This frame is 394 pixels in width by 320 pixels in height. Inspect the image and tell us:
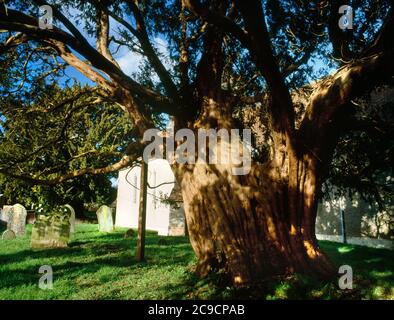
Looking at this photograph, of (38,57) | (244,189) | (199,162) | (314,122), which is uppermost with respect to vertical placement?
(38,57)

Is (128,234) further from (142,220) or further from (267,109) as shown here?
(267,109)

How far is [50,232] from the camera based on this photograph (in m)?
12.3

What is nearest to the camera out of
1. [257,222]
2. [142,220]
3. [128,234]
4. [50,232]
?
[257,222]

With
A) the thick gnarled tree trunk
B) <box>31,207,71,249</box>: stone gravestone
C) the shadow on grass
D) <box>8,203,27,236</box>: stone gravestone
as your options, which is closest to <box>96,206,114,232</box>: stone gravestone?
<box>8,203,27,236</box>: stone gravestone

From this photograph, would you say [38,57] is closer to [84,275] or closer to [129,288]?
[84,275]

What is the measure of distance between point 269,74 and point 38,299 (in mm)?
6208

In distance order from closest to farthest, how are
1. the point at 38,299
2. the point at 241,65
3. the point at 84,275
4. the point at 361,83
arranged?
the point at 361,83 < the point at 38,299 < the point at 84,275 < the point at 241,65

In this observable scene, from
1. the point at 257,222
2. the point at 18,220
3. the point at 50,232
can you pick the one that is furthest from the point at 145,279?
the point at 18,220

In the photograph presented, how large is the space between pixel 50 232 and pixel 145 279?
677cm

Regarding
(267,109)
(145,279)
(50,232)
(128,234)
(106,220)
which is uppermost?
(267,109)

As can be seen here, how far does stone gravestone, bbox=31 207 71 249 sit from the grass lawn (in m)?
0.85

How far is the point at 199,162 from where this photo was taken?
276 inches

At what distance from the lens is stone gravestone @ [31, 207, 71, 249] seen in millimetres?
12172
